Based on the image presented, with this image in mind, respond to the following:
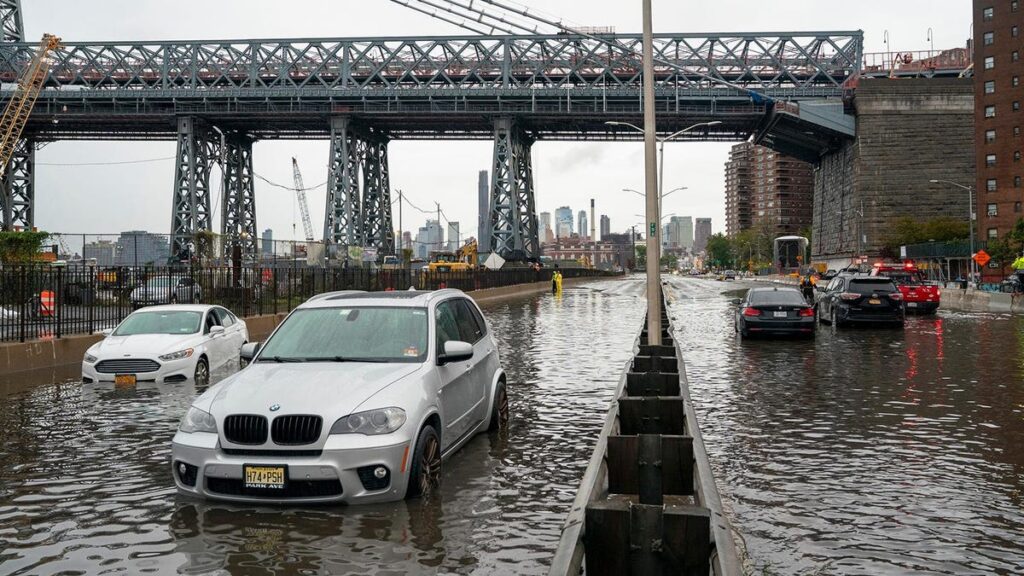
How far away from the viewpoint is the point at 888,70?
9075 centimetres

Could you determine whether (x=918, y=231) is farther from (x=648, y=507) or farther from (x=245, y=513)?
(x=648, y=507)

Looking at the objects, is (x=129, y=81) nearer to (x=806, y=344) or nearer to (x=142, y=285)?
(x=142, y=285)

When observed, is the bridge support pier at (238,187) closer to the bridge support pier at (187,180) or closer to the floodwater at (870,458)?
the bridge support pier at (187,180)

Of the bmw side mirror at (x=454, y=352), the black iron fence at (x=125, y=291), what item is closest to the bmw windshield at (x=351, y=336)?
the bmw side mirror at (x=454, y=352)

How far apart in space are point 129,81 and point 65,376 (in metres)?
79.9

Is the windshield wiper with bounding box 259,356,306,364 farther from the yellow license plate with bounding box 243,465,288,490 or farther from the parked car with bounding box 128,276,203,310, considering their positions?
the parked car with bounding box 128,276,203,310

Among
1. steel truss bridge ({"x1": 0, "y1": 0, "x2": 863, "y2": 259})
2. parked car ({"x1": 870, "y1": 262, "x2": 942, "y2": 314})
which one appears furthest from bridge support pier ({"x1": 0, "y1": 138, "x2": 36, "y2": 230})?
parked car ({"x1": 870, "y1": 262, "x2": 942, "y2": 314})

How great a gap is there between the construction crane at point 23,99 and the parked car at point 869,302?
76.1m

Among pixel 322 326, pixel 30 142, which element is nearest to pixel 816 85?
pixel 30 142

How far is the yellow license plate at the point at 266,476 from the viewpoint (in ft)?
20.7

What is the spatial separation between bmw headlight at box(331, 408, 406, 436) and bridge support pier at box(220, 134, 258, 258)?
80091mm

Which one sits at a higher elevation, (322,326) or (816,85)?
(816,85)

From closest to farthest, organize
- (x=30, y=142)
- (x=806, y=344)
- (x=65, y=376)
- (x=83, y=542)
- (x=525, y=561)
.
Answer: (x=525, y=561) < (x=83, y=542) < (x=65, y=376) < (x=806, y=344) < (x=30, y=142)

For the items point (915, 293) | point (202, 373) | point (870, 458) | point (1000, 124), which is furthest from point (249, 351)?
point (1000, 124)
